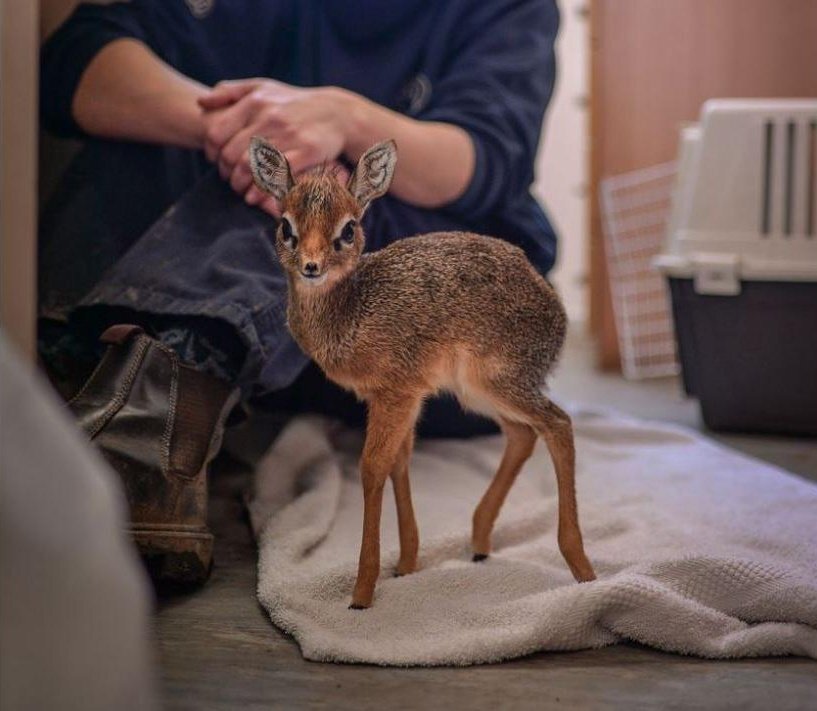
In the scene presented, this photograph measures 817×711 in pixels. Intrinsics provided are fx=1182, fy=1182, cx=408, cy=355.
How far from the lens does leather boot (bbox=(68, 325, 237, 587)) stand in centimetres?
119

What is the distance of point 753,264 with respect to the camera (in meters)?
1.97

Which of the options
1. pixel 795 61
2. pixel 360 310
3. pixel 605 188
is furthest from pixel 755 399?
pixel 360 310

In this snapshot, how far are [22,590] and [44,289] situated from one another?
1.01 meters

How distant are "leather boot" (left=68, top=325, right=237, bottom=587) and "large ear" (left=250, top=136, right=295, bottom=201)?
25 centimetres

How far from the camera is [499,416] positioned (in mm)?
1188

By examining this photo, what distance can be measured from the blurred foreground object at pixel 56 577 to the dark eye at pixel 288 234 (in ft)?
1.51

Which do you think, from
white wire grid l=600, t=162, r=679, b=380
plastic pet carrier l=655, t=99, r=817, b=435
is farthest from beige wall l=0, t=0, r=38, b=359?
white wire grid l=600, t=162, r=679, b=380

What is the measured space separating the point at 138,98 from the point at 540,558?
2.46ft

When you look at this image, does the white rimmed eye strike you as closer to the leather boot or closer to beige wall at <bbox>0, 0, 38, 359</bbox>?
the leather boot

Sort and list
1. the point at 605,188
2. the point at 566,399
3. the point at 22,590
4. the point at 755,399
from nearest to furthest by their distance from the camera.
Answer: the point at 22,590 < the point at 755,399 < the point at 566,399 < the point at 605,188

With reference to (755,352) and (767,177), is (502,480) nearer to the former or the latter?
(755,352)

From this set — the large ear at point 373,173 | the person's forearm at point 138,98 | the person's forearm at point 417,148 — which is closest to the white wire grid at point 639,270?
the person's forearm at point 417,148

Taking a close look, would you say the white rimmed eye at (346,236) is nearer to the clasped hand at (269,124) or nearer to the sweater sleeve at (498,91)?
the clasped hand at (269,124)

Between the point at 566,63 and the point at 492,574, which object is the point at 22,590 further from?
the point at 566,63
